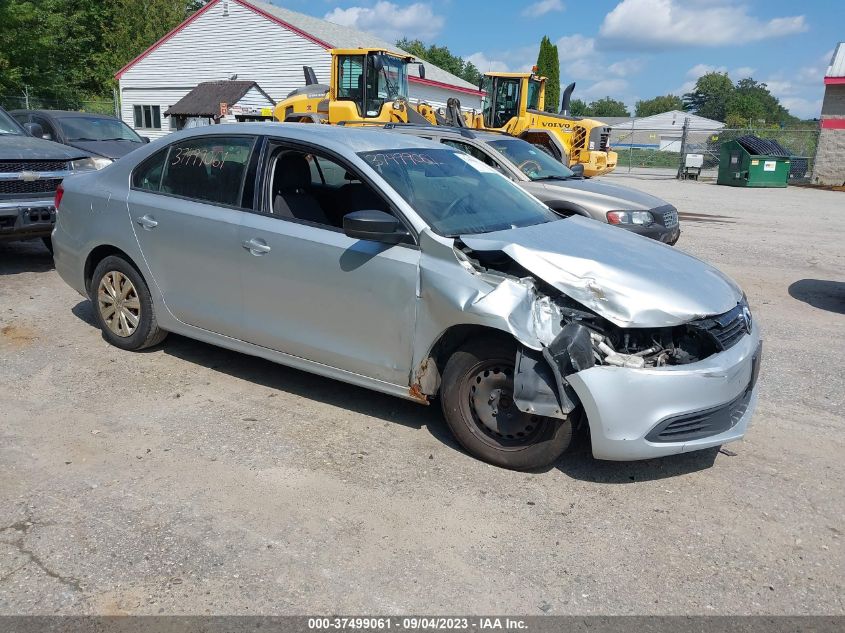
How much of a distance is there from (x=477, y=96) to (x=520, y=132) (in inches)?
949

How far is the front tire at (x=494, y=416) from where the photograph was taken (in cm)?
372

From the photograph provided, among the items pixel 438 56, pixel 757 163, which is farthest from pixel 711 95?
pixel 757 163

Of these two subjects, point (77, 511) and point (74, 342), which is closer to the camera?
point (77, 511)

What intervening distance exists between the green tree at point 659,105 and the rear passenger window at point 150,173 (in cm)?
15682

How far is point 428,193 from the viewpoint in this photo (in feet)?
14.3

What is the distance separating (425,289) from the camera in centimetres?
390

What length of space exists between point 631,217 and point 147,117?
34067 millimetres

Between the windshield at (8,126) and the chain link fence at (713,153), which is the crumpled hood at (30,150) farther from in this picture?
the chain link fence at (713,153)

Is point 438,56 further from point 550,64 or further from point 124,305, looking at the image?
point 124,305

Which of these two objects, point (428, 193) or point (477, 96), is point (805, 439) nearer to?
point (428, 193)

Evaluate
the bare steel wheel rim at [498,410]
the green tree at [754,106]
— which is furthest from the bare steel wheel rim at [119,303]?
the green tree at [754,106]

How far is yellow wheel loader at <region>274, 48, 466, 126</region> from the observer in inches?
647

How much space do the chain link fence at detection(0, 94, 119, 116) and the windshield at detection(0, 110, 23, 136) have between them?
22.3m

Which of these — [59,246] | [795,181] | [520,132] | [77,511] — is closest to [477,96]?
[795,181]
